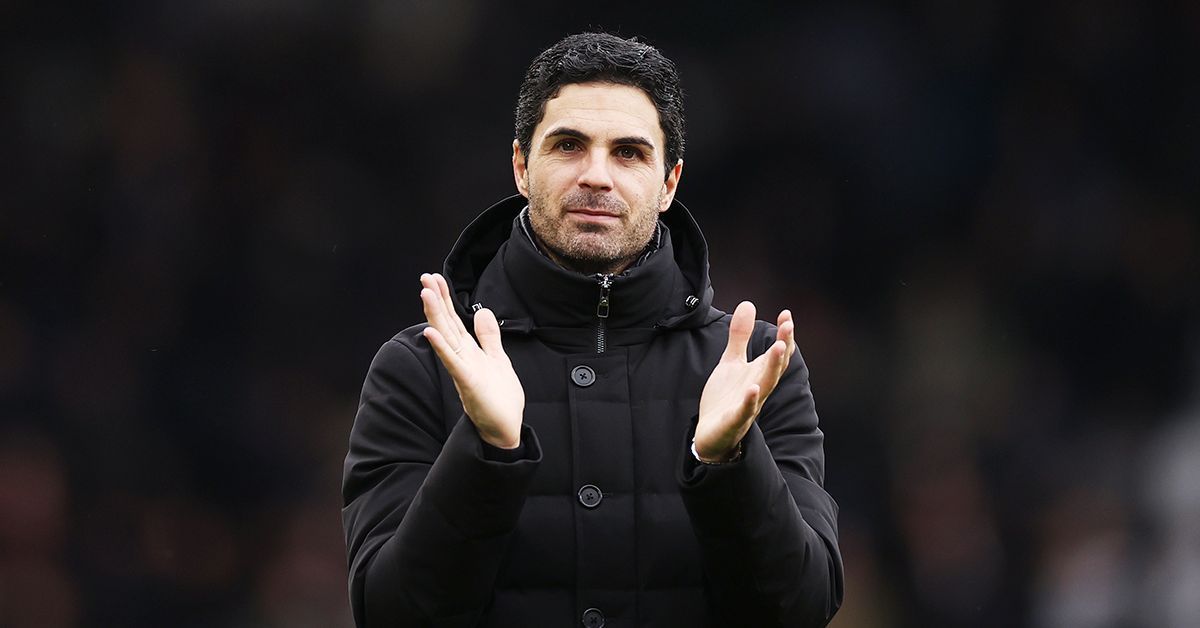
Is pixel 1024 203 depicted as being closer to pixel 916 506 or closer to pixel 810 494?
pixel 916 506

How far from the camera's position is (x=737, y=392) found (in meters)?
2.17

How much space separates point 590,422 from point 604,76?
0.52m

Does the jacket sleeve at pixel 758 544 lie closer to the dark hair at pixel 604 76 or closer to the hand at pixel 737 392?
the hand at pixel 737 392

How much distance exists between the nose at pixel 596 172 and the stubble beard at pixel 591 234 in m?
0.01

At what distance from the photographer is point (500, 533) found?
2172 mm

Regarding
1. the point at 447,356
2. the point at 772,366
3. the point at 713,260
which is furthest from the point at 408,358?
the point at 713,260

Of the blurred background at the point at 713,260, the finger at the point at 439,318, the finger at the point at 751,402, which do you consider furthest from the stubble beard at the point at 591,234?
the blurred background at the point at 713,260

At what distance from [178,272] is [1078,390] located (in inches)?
105

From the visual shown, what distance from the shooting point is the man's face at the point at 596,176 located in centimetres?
246

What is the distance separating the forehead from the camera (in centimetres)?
251

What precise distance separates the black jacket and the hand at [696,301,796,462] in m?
0.03

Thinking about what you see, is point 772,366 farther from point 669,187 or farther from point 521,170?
point 521,170

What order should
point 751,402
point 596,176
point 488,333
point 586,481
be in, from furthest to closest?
1. point 596,176
2. point 586,481
3. point 488,333
4. point 751,402

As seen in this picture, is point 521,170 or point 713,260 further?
point 713,260
